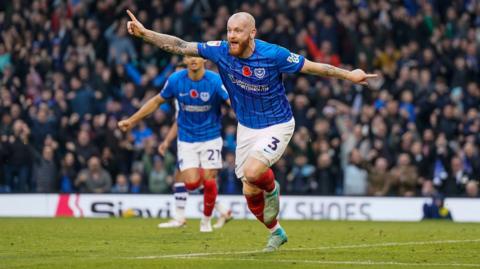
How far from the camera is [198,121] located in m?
17.8

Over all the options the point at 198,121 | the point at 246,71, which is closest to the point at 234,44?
the point at 246,71

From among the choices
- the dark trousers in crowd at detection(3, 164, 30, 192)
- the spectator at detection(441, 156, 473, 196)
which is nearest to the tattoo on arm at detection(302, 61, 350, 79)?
the spectator at detection(441, 156, 473, 196)

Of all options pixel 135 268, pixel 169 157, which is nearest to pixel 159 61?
pixel 169 157

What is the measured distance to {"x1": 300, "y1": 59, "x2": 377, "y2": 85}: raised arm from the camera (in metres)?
12.6

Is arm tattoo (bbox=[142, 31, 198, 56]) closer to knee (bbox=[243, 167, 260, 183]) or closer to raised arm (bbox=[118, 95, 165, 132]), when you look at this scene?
knee (bbox=[243, 167, 260, 183])

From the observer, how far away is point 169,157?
26.3 m

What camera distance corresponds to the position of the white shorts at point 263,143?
42.8ft

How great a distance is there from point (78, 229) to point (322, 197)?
7.95 metres

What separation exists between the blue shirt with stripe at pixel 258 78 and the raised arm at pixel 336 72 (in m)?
0.13

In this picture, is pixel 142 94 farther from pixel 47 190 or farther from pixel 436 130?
pixel 436 130

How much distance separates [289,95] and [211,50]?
14.1 m

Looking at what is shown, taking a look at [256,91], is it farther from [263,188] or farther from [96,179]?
[96,179]

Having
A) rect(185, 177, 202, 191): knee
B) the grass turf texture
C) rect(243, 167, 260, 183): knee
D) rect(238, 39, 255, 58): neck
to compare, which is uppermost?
rect(238, 39, 255, 58): neck

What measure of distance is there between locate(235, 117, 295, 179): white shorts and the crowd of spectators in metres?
11.4
